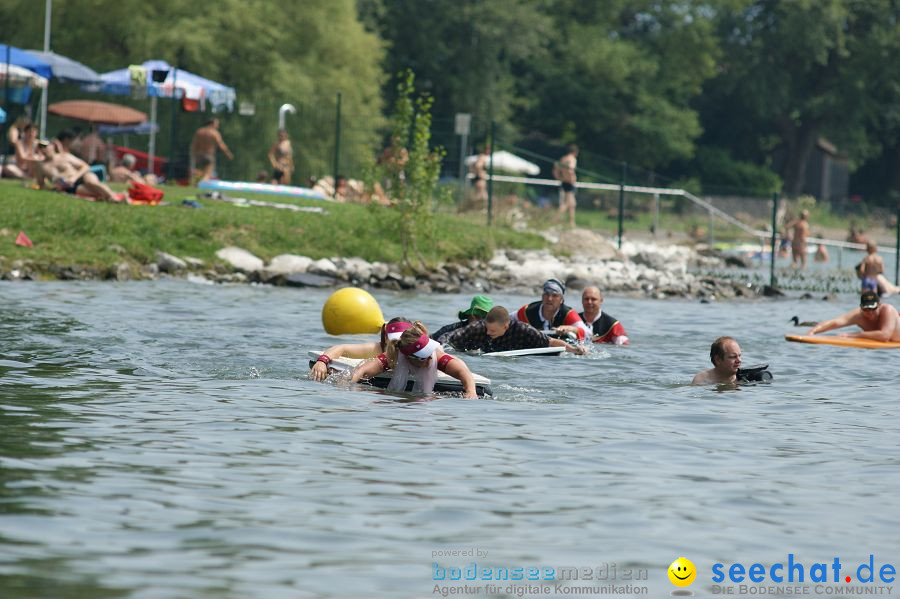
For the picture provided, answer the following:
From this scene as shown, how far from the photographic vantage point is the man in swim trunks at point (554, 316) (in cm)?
1819

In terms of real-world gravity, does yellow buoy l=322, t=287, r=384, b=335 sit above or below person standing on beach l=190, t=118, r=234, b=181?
below

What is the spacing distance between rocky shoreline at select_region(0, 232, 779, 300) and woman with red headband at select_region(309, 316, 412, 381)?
463 inches

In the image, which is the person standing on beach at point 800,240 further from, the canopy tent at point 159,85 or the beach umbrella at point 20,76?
the beach umbrella at point 20,76

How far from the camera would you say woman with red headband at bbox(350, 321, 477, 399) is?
13477 mm

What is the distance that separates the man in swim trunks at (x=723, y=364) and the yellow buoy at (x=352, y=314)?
194 inches

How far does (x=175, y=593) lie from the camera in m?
7.02

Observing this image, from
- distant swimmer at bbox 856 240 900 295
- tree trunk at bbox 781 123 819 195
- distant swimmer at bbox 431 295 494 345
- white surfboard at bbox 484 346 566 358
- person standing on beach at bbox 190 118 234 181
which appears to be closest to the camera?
white surfboard at bbox 484 346 566 358

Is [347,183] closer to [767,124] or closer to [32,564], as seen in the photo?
[32,564]

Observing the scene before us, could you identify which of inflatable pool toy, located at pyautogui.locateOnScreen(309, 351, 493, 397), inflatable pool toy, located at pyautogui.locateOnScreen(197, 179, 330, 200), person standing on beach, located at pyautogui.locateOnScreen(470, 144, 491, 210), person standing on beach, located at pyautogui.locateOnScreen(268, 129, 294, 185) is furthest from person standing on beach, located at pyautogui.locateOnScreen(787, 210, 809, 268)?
inflatable pool toy, located at pyautogui.locateOnScreen(309, 351, 493, 397)

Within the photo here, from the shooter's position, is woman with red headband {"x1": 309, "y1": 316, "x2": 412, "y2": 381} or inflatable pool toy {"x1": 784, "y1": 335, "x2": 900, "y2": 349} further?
inflatable pool toy {"x1": 784, "y1": 335, "x2": 900, "y2": 349}

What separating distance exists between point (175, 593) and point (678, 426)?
6446 mm

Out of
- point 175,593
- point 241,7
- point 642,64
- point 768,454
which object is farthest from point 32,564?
point 642,64

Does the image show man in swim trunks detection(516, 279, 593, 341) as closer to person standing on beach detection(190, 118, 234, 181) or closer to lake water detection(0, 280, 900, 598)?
lake water detection(0, 280, 900, 598)

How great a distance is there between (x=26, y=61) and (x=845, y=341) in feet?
67.7
